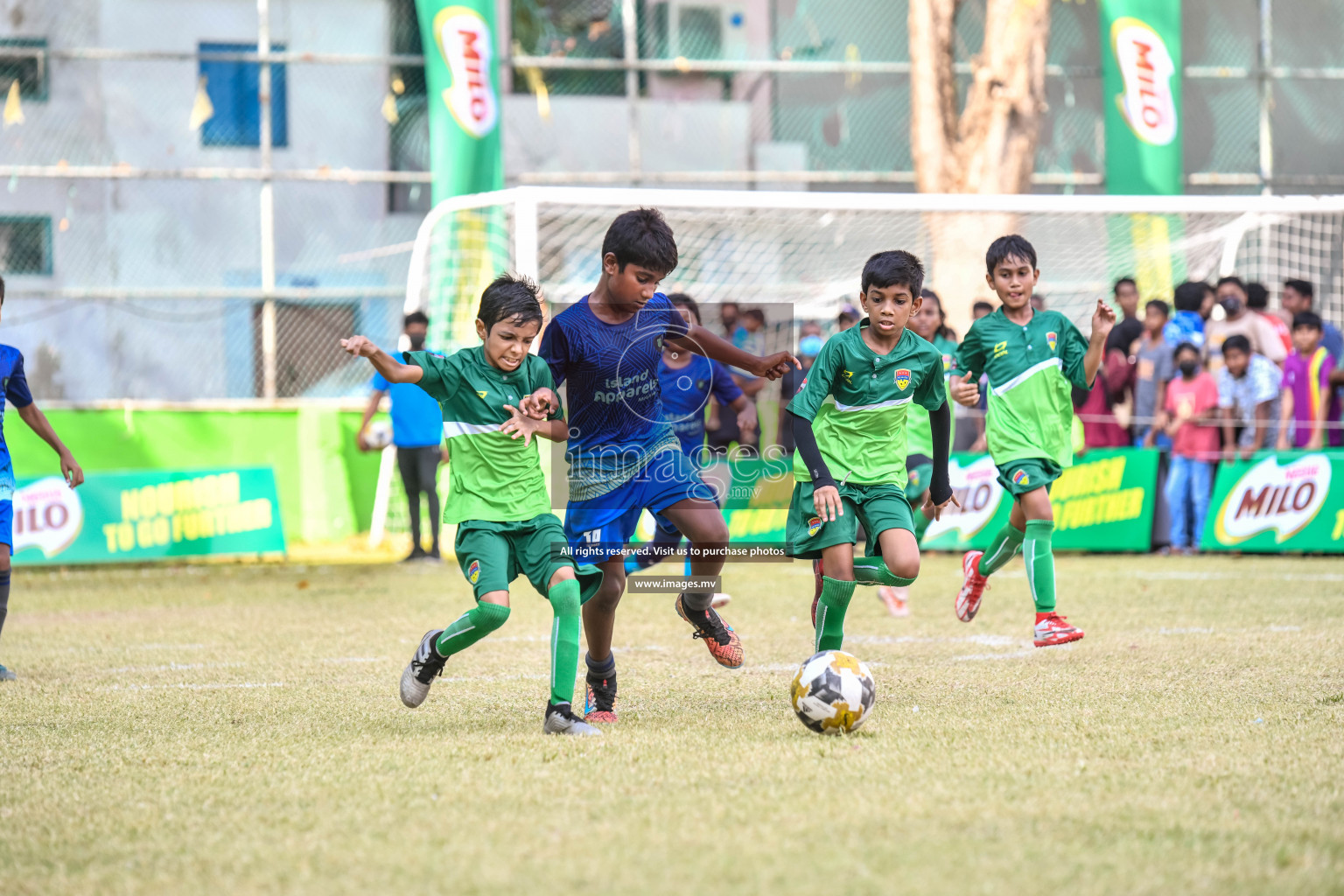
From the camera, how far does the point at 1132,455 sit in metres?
12.0

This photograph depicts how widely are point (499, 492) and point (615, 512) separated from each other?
45cm

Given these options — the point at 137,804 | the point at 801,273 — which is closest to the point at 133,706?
the point at 137,804

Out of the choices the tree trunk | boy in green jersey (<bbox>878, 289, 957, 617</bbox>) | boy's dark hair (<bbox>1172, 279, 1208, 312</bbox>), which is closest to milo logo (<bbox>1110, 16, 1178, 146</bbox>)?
the tree trunk

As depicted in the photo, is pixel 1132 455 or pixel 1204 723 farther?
pixel 1132 455

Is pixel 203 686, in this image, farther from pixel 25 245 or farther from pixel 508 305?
pixel 25 245

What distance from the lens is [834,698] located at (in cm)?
455

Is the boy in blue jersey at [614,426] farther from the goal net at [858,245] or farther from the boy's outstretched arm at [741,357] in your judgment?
the goal net at [858,245]

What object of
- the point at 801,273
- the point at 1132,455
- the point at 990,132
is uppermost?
the point at 990,132

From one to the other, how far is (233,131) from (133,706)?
1135cm

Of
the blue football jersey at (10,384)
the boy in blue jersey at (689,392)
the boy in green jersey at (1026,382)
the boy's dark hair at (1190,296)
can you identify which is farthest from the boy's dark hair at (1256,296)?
the blue football jersey at (10,384)

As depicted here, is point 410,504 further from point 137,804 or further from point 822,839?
point 822,839

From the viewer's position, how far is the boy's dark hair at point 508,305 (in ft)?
15.9

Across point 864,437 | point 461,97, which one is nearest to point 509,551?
point 864,437

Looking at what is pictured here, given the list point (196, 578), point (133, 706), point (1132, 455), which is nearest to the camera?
point (133, 706)
